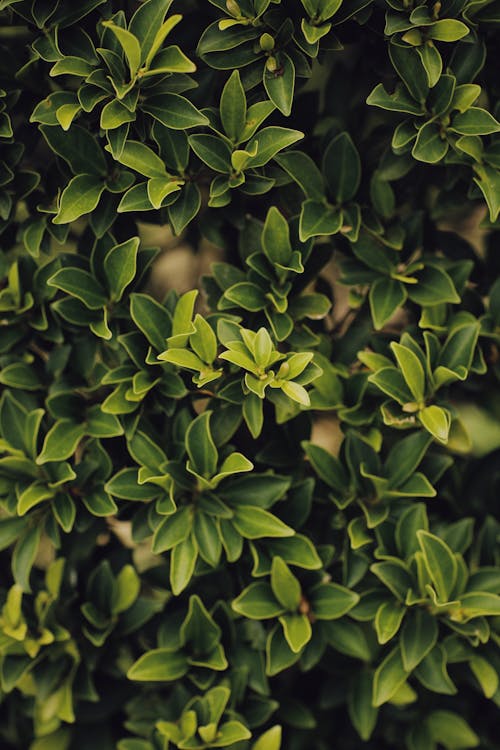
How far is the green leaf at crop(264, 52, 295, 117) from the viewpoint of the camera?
4.63ft

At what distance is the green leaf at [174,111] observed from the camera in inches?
A: 55.6

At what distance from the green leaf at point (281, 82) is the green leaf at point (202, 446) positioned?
54 centimetres

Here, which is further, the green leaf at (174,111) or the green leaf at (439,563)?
the green leaf at (439,563)

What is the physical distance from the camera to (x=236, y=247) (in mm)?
1716

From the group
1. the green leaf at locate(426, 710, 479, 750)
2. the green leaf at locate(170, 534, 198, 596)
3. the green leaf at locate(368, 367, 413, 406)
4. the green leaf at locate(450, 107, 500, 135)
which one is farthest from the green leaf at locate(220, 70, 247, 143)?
the green leaf at locate(426, 710, 479, 750)

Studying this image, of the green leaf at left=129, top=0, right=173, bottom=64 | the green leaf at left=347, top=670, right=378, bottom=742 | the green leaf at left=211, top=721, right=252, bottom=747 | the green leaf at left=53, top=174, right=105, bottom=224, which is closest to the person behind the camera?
the green leaf at left=129, top=0, right=173, bottom=64

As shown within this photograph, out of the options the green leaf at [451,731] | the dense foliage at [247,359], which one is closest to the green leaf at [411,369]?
the dense foliage at [247,359]

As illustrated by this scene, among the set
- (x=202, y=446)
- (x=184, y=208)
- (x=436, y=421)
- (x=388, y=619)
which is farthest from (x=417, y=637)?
(x=184, y=208)

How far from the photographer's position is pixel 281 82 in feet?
4.68

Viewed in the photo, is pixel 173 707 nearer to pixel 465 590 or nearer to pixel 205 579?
pixel 205 579

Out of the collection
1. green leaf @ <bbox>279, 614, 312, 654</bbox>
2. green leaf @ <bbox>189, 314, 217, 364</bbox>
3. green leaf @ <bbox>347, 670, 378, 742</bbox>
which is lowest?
green leaf @ <bbox>347, 670, 378, 742</bbox>

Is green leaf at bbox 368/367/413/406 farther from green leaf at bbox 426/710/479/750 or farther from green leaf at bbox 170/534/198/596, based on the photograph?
green leaf at bbox 426/710/479/750

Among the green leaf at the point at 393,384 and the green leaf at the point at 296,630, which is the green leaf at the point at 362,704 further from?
the green leaf at the point at 393,384

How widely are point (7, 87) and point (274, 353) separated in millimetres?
711
